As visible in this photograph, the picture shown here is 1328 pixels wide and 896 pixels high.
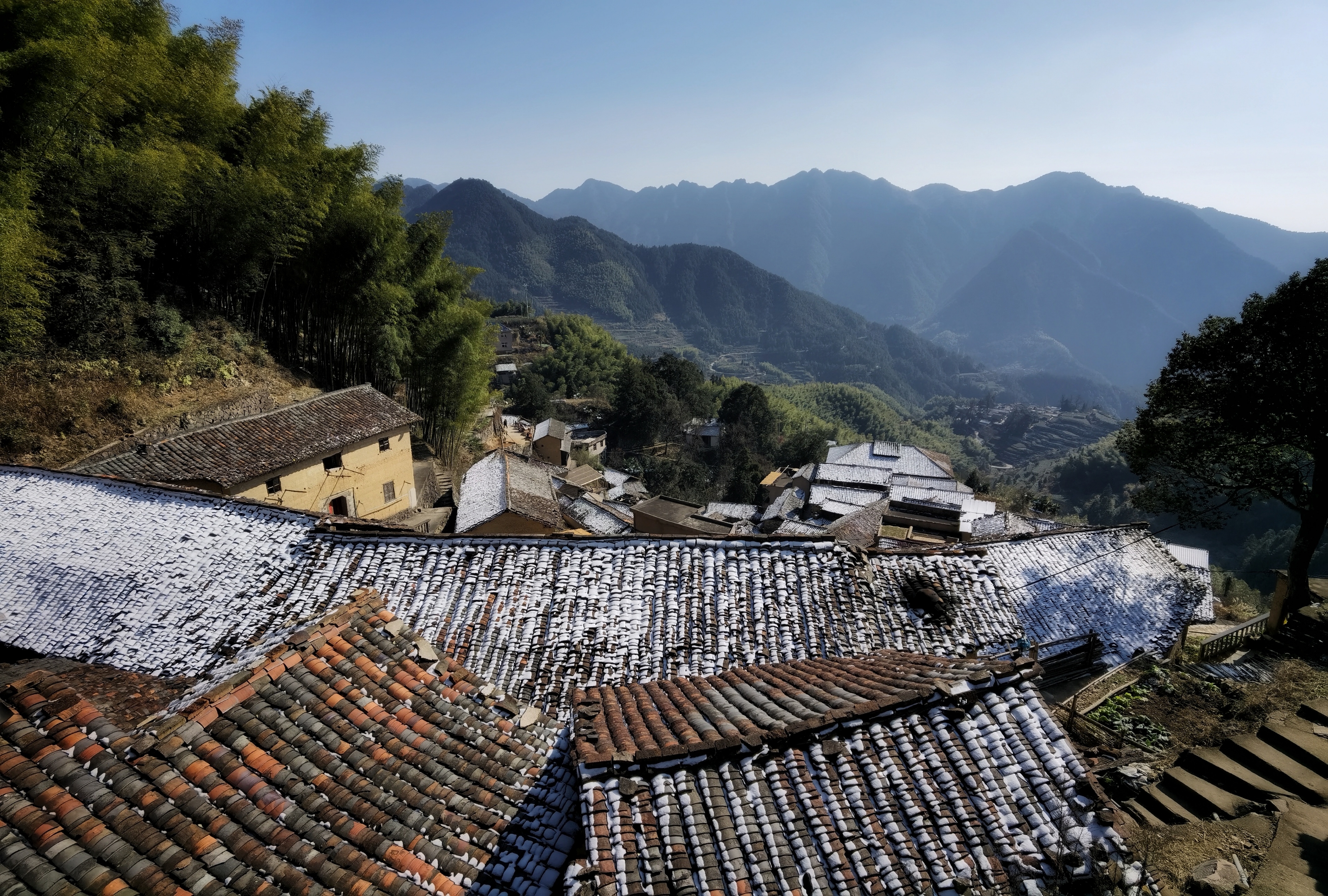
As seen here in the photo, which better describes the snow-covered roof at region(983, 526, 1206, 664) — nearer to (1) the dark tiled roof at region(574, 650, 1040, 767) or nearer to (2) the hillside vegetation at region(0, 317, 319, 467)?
(1) the dark tiled roof at region(574, 650, 1040, 767)

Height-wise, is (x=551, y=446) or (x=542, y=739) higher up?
(x=542, y=739)

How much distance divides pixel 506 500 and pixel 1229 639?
1486 centimetres

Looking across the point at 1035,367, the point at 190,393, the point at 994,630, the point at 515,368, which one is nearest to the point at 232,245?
the point at 190,393

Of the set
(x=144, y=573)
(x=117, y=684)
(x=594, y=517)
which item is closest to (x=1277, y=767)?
(x=117, y=684)

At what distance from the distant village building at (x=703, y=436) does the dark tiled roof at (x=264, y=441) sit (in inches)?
1288

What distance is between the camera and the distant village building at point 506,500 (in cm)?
1546

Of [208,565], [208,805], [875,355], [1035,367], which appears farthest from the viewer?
[1035,367]

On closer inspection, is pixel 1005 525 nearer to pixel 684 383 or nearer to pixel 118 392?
pixel 118 392

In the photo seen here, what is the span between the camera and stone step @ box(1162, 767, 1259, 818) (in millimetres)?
4617

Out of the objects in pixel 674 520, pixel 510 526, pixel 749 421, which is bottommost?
pixel 749 421

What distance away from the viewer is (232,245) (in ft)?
58.4

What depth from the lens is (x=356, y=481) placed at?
16.9 metres

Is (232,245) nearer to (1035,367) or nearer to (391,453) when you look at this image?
(391,453)

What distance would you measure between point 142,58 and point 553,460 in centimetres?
2479
